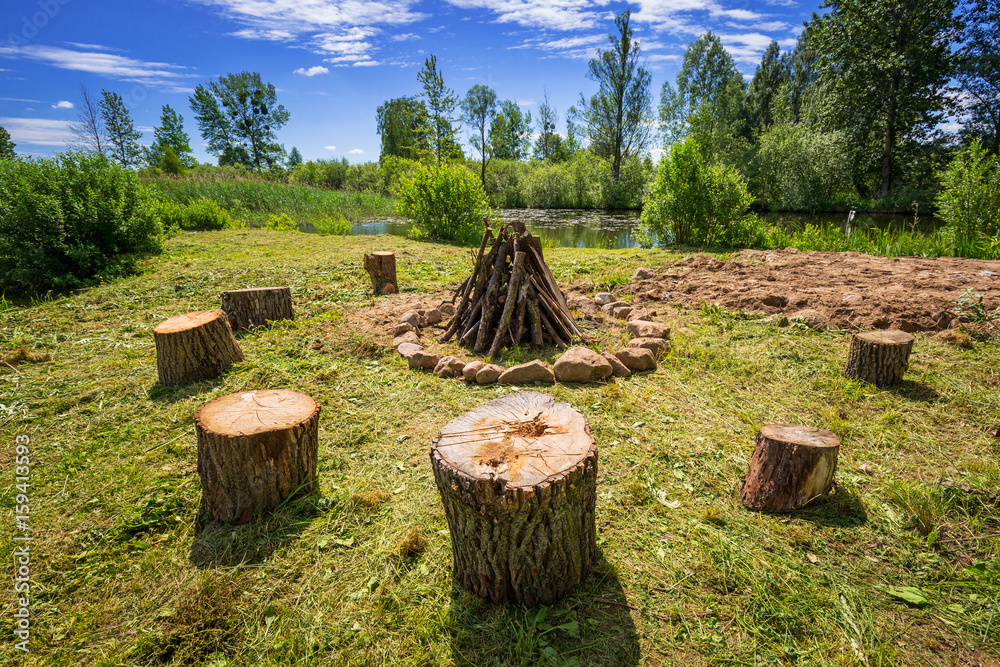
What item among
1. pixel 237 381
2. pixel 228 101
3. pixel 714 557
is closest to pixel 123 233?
pixel 237 381

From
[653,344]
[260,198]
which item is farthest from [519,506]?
[260,198]

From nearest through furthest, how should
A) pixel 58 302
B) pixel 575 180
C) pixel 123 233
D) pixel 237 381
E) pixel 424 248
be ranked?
pixel 237 381
pixel 58 302
pixel 123 233
pixel 424 248
pixel 575 180

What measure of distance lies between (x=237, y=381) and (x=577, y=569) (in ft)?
11.8

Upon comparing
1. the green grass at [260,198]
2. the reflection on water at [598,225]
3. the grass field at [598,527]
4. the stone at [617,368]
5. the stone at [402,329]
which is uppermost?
the green grass at [260,198]

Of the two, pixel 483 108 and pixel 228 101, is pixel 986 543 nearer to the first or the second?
pixel 483 108

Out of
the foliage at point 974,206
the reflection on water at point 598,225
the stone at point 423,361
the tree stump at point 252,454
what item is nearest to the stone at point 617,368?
the stone at point 423,361

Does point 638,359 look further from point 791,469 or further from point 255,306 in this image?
point 255,306

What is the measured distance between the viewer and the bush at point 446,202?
44.4ft

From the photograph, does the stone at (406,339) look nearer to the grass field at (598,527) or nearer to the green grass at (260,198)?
the grass field at (598,527)

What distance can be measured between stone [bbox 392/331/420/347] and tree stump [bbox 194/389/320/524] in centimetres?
242

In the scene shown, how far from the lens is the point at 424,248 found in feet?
38.7

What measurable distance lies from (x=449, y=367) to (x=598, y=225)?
66.2 ft

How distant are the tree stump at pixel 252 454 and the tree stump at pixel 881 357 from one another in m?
4.73

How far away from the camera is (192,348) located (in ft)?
13.4
